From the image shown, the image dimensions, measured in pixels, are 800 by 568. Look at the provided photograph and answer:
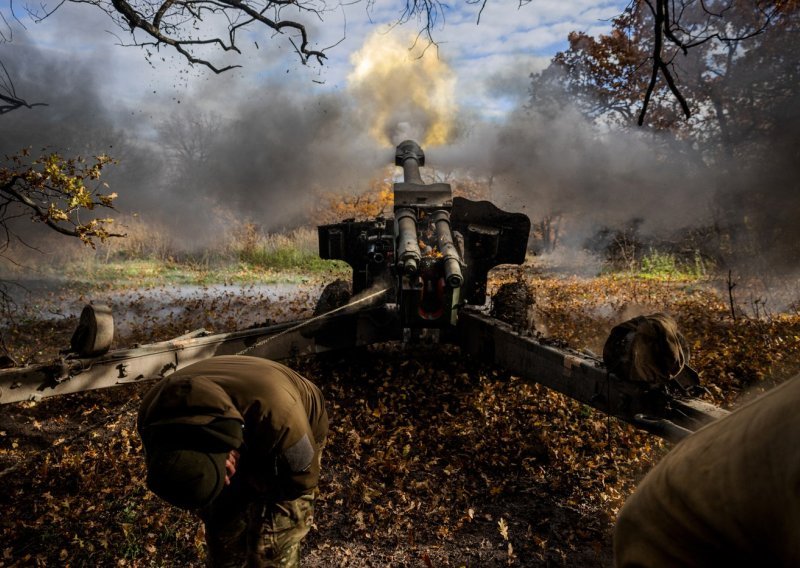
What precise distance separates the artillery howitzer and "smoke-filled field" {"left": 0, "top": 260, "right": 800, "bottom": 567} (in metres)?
0.46

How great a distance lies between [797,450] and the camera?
2.37 feet

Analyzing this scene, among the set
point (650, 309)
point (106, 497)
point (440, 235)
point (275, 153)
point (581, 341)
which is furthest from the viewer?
point (275, 153)

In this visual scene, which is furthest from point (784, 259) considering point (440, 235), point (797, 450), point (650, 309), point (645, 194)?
point (797, 450)

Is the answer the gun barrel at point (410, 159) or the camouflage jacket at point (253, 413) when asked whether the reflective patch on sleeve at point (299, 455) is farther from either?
the gun barrel at point (410, 159)

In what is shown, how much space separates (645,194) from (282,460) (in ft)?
42.9

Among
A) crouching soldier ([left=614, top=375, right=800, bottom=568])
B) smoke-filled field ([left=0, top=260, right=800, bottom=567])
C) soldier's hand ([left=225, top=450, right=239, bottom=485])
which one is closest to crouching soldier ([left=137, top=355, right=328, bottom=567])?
soldier's hand ([left=225, top=450, right=239, bottom=485])

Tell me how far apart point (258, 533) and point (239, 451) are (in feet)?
1.48

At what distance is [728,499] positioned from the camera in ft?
2.65

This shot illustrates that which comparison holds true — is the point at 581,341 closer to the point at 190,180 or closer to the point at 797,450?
the point at 797,450

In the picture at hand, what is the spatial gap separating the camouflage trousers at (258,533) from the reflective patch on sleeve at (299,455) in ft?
1.01

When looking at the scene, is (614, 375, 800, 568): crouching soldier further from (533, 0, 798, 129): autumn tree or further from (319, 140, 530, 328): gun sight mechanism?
(533, 0, 798, 129): autumn tree

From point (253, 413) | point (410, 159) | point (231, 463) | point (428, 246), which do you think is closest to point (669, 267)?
point (410, 159)

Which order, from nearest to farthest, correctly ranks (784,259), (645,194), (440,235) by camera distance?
(440,235)
(784,259)
(645,194)

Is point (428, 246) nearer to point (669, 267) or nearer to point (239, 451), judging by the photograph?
point (239, 451)
